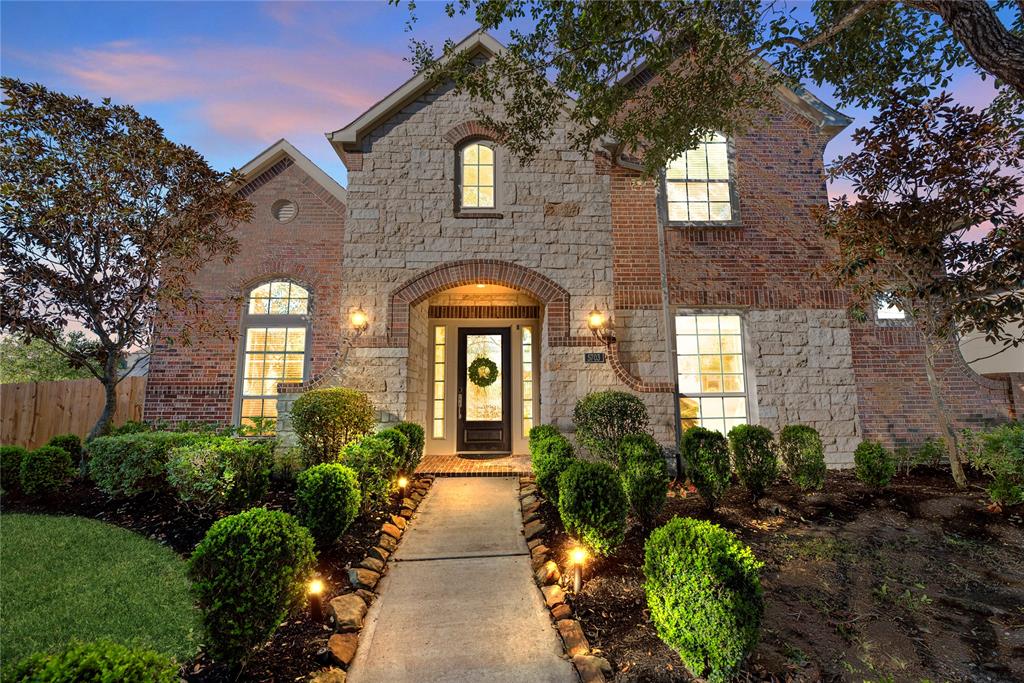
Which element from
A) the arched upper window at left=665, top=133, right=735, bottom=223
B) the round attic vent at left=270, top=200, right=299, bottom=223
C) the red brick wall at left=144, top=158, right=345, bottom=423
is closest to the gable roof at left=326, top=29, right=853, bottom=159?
the arched upper window at left=665, top=133, right=735, bottom=223

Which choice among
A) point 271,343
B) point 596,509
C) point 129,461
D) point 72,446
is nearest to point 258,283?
point 271,343

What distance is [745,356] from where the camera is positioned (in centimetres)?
805

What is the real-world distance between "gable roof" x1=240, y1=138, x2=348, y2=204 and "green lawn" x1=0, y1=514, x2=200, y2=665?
7176 mm

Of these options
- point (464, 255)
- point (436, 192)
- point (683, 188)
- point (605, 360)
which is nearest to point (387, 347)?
point (464, 255)

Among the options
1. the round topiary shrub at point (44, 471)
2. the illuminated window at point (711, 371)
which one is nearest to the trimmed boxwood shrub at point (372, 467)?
the round topiary shrub at point (44, 471)

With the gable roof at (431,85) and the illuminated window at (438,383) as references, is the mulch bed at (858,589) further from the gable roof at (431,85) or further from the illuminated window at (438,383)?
the gable roof at (431,85)

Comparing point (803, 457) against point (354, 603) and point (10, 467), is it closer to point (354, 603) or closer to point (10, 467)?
point (354, 603)

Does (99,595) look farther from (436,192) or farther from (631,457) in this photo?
(436,192)

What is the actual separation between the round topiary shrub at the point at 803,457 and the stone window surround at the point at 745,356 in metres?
1.91

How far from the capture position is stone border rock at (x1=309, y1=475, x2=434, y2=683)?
2.80m

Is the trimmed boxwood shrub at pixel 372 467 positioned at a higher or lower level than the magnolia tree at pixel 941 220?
lower

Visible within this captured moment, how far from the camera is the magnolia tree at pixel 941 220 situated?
5.81m

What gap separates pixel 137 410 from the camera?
9.58 m

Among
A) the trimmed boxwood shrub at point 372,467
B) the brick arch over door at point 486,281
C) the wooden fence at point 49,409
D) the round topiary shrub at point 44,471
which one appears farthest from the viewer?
the wooden fence at point 49,409
